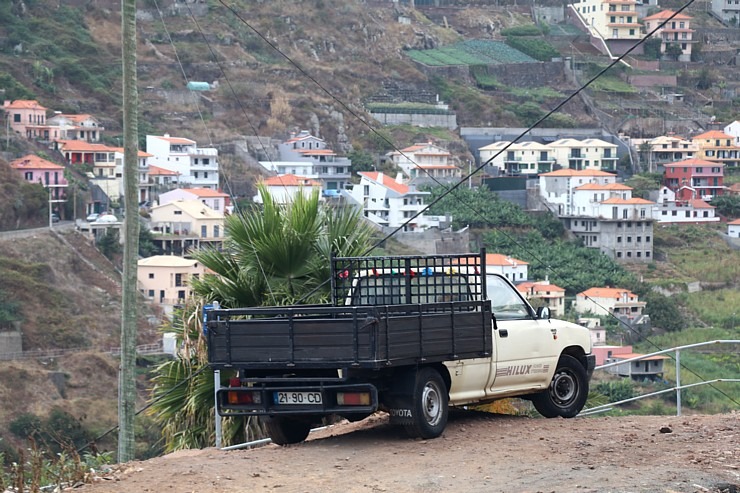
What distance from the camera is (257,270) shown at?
474 inches

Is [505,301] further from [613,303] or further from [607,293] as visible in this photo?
[607,293]

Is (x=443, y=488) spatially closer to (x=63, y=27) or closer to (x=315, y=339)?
(x=315, y=339)

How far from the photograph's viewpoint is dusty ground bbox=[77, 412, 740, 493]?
7.81 m

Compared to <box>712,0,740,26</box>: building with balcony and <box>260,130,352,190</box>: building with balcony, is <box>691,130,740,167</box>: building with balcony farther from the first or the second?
<box>712,0,740,26</box>: building with balcony

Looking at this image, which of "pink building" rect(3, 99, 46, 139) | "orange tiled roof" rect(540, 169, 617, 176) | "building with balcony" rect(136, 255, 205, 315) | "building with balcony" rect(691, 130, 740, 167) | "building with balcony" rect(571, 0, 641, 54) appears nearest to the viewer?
"building with balcony" rect(136, 255, 205, 315)

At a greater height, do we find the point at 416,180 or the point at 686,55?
the point at 686,55

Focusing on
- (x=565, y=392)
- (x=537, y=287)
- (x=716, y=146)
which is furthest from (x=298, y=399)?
(x=716, y=146)

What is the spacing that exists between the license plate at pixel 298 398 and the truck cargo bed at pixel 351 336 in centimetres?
20

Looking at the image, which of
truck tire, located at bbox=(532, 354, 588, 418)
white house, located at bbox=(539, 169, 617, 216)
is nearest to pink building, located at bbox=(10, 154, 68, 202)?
white house, located at bbox=(539, 169, 617, 216)

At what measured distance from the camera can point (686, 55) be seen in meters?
131

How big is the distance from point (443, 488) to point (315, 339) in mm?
1581

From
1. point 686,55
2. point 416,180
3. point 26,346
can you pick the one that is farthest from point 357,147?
point 26,346

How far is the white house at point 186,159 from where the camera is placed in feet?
307

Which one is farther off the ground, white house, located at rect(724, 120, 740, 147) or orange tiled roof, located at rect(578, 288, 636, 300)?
white house, located at rect(724, 120, 740, 147)
